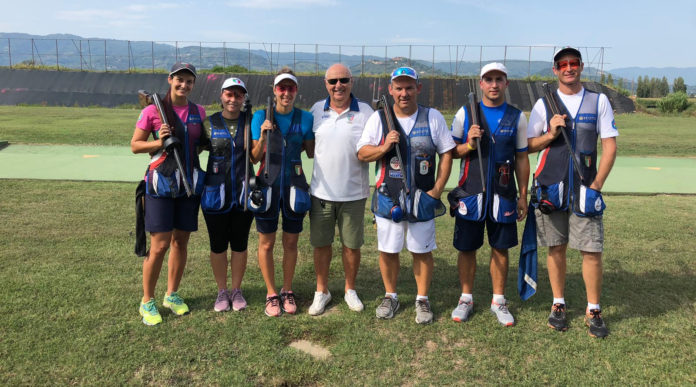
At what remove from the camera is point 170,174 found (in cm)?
369

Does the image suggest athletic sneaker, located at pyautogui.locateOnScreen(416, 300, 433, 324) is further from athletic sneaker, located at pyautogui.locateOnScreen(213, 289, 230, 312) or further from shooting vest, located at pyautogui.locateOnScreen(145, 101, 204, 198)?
shooting vest, located at pyautogui.locateOnScreen(145, 101, 204, 198)

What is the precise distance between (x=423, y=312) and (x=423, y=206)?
835 mm

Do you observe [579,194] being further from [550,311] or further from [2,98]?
[2,98]

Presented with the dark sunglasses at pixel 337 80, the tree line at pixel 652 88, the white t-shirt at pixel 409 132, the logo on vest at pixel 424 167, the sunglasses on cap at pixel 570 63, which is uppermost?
the tree line at pixel 652 88

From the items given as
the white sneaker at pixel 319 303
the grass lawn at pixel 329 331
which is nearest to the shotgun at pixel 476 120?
the grass lawn at pixel 329 331

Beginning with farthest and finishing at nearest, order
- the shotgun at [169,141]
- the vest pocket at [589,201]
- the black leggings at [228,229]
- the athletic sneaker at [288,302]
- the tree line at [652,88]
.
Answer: the tree line at [652,88]
the athletic sneaker at [288,302]
the black leggings at [228,229]
the vest pocket at [589,201]
the shotgun at [169,141]

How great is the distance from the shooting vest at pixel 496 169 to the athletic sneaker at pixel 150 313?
2.47 meters

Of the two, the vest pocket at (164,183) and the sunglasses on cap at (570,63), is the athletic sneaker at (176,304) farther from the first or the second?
the sunglasses on cap at (570,63)

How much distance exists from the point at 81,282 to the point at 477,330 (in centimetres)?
339

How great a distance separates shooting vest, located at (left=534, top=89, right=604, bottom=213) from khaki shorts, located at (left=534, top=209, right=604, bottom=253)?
A: 0.11 m

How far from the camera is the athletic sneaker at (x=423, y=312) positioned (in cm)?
392

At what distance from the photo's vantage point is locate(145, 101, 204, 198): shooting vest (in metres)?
3.69

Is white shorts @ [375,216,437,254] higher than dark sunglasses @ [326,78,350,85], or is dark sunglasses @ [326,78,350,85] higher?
dark sunglasses @ [326,78,350,85]

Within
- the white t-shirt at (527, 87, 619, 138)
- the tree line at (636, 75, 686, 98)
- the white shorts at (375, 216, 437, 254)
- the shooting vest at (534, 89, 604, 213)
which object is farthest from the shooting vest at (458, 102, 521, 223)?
the tree line at (636, 75, 686, 98)
